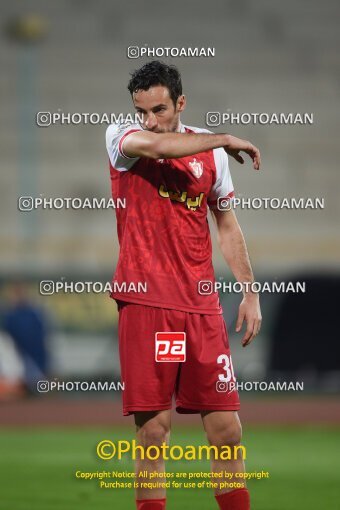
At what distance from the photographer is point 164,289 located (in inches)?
185

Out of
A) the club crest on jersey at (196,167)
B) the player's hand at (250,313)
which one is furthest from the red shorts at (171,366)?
the club crest on jersey at (196,167)

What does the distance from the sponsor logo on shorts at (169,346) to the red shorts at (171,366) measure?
0.03m

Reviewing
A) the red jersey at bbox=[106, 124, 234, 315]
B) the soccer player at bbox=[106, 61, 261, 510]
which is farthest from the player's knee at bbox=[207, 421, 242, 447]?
the red jersey at bbox=[106, 124, 234, 315]

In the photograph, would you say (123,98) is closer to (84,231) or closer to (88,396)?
(84,231)

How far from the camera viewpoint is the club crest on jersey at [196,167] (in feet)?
15.7

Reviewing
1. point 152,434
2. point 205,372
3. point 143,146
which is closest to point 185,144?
point 143,146

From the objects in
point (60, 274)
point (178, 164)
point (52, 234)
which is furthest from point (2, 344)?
point (178, 164)

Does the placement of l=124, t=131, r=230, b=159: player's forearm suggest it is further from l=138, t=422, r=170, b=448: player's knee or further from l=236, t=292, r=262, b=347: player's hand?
l=138, t=422, r=170, b=448: player's knee

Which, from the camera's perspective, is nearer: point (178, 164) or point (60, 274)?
point (178, 164)

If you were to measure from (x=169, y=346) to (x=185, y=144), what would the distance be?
797 mm

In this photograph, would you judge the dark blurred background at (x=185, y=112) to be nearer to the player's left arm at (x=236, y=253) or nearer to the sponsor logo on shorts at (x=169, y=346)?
the player's left arm at (x=236, y=253)

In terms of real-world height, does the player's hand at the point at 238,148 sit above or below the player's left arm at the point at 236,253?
above

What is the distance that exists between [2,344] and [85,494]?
35.1ft

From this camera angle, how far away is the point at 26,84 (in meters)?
21.0
